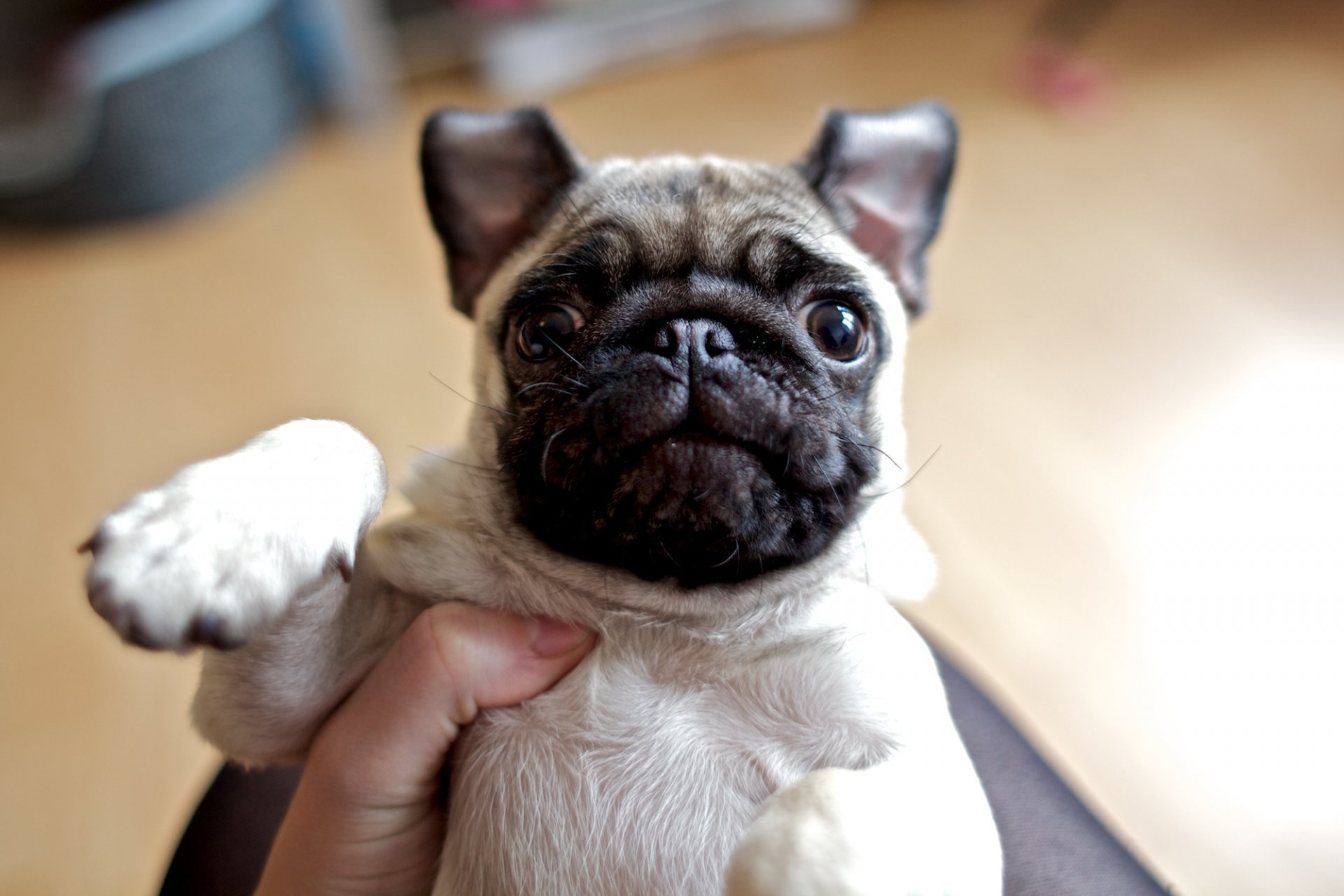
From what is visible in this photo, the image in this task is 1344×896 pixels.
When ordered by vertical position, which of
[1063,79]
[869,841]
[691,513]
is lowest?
[1063,79]

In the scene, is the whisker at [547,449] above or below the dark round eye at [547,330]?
below

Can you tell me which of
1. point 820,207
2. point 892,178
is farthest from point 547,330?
point 892,178

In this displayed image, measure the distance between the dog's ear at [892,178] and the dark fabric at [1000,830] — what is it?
1019mm

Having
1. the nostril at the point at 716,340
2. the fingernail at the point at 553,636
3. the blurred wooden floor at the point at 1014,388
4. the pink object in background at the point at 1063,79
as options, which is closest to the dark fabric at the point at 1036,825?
the fingernail at the point at 553,636

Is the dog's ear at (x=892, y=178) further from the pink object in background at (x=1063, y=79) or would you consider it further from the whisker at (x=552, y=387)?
the pink object in background at (x=1063, y=79)

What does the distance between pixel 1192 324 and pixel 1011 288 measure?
85 centimetres

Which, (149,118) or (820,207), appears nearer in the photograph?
(820,207)

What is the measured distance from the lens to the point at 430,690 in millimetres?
1765

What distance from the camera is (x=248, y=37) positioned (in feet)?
18.2

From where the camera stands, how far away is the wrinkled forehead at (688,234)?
1.92 m

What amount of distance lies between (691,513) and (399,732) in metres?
0.67

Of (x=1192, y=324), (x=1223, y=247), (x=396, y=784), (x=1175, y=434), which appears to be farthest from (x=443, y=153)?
(x=1223, y=247)

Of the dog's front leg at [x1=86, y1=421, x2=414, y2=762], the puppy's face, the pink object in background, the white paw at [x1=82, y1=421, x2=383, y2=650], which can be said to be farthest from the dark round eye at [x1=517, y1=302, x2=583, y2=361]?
the pink object in background

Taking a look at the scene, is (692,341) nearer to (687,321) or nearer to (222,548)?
(687,321)
